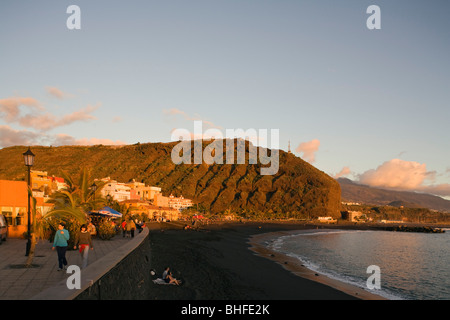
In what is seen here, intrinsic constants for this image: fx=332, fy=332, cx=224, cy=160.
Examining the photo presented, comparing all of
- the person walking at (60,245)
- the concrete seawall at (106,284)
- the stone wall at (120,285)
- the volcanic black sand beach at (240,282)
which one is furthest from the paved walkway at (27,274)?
the volcanic black sand beach at (240,282)

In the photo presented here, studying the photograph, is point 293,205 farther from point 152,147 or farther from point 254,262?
point 254,262

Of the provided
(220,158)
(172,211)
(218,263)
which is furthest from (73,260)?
(220,158)

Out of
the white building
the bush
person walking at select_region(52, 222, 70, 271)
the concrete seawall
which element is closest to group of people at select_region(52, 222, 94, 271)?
person walking at select_region(52, 222, 70, 271)

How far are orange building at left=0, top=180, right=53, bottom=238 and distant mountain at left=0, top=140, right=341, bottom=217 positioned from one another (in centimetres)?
12074

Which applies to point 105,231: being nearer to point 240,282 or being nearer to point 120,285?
point 240,282

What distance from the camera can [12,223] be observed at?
69.5ft

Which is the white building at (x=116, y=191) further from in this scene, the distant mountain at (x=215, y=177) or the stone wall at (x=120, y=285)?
the stone wall at (x=120, y=285)

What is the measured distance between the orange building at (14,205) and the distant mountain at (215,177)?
396 feet

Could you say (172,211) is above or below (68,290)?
below

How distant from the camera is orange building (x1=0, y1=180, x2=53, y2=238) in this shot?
20.7 meters

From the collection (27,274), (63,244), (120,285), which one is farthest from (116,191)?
(120,285)

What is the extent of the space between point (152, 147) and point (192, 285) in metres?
181

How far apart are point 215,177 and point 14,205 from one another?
14126 centimetres
